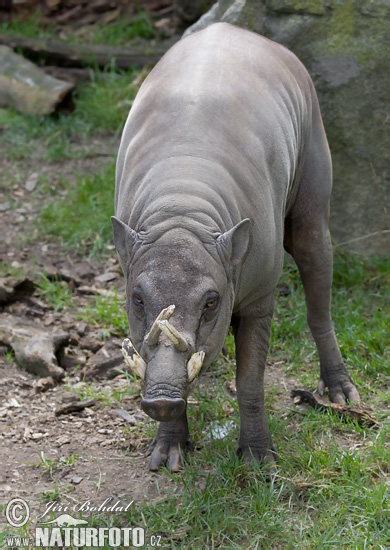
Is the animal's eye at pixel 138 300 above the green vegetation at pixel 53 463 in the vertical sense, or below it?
above

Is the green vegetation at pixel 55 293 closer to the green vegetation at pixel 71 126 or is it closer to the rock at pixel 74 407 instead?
the rock at pixel 74 407

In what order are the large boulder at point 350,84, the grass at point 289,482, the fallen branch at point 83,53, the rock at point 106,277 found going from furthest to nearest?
the fallen branch at point 83,53 < the rock at point 106,277 < the large boulder at point 350,84 < the grass at point 289,482

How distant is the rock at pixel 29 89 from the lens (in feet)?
26.1

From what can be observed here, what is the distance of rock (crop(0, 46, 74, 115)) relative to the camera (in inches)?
314

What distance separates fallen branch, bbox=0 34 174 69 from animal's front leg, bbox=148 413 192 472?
5215 millimetres

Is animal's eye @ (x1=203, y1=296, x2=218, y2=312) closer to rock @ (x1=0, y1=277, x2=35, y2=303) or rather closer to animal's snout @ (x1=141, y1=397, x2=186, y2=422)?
animal's snout @ (x1=141, y1=397, x2=186, y2=422)

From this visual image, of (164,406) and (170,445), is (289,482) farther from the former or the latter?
(164,406)

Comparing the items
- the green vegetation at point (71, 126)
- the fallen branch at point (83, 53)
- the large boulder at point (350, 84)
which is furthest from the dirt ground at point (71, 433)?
the fallen branch at point (83, 53)

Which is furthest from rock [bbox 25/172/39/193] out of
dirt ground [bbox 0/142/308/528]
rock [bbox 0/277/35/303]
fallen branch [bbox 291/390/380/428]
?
fallen branch [bbox 291/390/380/428]

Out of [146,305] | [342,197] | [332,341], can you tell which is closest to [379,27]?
[342,197]

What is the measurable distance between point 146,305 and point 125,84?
211 inches

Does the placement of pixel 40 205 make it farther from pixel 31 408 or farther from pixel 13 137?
pixel 31 408

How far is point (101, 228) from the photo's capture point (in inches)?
255

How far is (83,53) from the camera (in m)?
8.62
